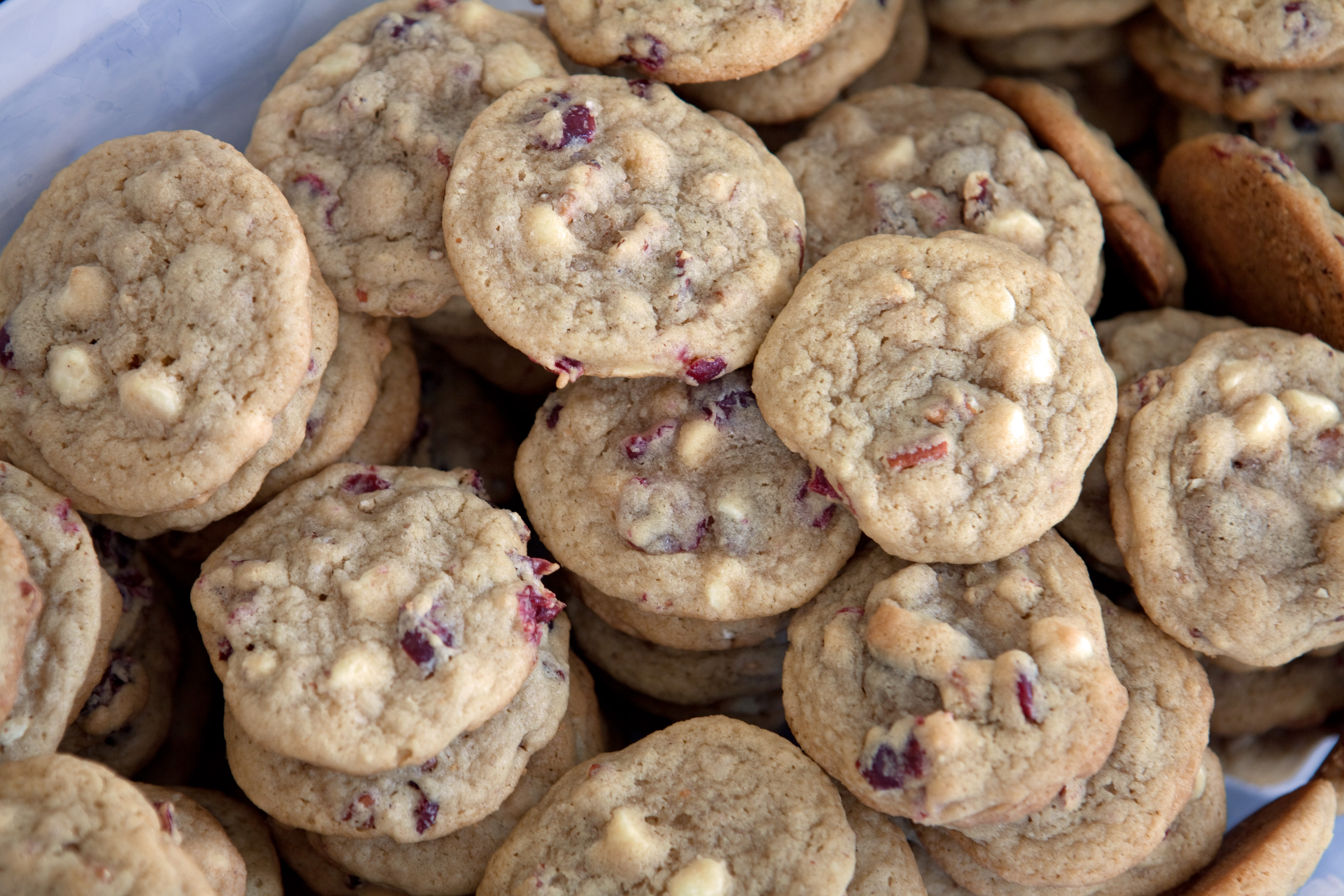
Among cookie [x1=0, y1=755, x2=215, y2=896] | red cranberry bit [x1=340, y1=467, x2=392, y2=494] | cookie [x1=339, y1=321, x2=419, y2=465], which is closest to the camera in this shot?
cookie [x1=0, y1=755, x2=215, y2=896]

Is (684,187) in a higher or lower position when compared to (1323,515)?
A: higher

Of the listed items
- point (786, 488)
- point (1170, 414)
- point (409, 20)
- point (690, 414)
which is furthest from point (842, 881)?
point (409, 20)

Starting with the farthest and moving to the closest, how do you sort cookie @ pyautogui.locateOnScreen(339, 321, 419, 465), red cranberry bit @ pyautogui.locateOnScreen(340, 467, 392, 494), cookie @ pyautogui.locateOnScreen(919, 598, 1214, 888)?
cookie @ pyautogui.locateOnScreen(339, 321, 419, 465), red cranberry bit @ pyautogui.locateOnScreen(340, 467, 392, 494), cookie @ pyautogui.locateOnScreen(919, 598, 1214, 888)

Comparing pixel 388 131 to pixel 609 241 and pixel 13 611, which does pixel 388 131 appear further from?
pixel 13 611

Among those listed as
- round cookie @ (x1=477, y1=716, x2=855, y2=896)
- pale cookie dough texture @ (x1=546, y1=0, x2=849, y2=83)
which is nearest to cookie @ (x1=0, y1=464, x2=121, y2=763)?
round cookie @ (x1=477, y1=716, x2=855, y2=896)

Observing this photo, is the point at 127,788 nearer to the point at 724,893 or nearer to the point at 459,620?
the point at 459,620

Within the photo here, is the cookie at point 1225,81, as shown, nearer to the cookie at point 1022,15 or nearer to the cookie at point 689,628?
the cookie at point 1022,15

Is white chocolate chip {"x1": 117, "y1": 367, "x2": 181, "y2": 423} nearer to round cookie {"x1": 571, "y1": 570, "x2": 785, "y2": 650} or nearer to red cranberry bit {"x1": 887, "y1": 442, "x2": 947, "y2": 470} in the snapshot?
round cookie {"x1": 571, "y1": 570, "x2": 785, "y2": 650}
